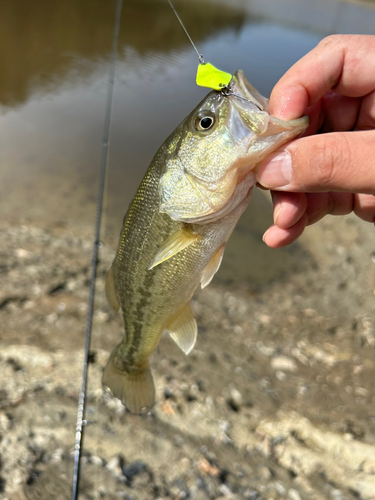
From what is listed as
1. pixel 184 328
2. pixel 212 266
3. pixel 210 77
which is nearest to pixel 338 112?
pixel 210 77

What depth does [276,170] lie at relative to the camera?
180 cm

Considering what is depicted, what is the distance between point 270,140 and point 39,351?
126 inches

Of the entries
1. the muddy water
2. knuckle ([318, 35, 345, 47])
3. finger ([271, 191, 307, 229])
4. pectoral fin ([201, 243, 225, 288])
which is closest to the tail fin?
pectoral fin ([201, 243, 225, 288])

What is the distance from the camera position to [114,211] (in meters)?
6.75

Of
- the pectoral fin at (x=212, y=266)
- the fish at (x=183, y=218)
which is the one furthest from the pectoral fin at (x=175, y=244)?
the pectoral fin at (x=212, y=266)

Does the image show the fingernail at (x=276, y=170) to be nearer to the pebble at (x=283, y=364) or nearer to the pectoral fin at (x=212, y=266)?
the pectoral fin at (x=212, y=266)

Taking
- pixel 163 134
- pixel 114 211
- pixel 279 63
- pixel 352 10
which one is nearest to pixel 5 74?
pixel 163 134

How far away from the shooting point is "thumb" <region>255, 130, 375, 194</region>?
1.65 meters

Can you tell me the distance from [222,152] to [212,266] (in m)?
0.65

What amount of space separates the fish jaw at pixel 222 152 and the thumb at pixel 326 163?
0.07m

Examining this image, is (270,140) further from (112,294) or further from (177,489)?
(177,489)

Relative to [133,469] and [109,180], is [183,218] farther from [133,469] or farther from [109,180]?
[109,180]

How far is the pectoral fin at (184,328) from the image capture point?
2336 millimetres

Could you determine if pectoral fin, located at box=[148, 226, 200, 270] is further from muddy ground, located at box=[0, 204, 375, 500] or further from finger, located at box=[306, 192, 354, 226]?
muddy ground, located at box=[0, 204, 375, 500]
